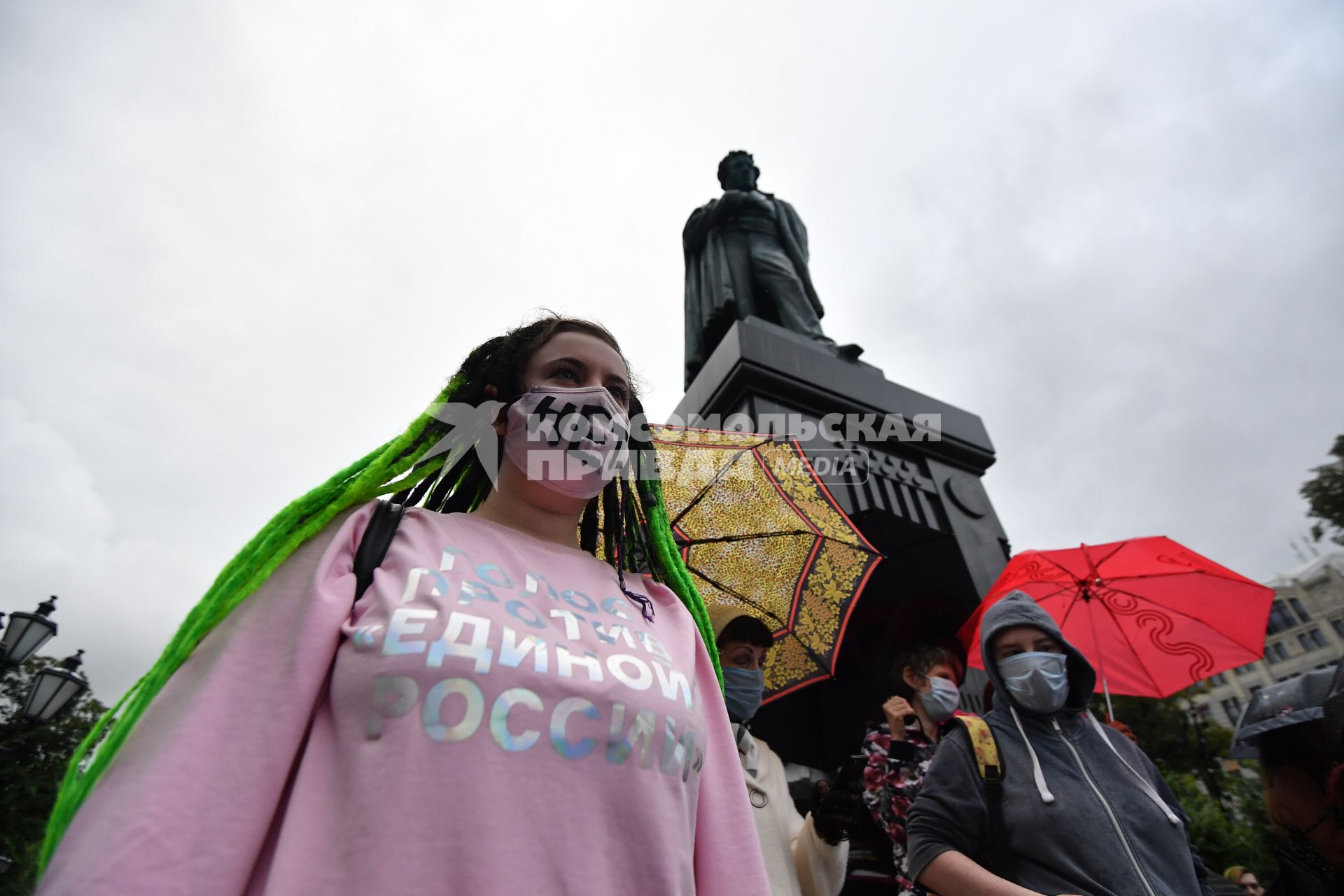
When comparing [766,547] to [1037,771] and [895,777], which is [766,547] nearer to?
[895,777]

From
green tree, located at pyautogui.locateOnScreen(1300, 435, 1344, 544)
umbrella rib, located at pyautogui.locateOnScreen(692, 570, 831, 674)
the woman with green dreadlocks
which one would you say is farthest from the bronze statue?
green tree, located at pyautogui.locateOnScreen(1300, 435, 1344, 544)

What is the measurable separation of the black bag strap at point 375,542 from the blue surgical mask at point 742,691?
1.73 meters

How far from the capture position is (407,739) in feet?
3.00

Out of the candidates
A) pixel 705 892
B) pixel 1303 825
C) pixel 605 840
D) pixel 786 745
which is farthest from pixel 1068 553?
pixel 605 840

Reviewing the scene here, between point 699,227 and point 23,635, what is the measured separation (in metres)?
7.13

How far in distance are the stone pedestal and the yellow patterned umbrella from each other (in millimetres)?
1145

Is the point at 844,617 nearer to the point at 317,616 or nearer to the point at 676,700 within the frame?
the point at 676,700

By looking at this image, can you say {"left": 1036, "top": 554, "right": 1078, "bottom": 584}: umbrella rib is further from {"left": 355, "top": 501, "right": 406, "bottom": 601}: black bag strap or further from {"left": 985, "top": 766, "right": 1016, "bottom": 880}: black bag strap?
{"left": 355, "top": 501, "right": 406, "bottom": 601}: black bag strap

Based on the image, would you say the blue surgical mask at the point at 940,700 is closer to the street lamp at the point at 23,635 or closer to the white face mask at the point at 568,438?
the white face mask at the point at 568,438

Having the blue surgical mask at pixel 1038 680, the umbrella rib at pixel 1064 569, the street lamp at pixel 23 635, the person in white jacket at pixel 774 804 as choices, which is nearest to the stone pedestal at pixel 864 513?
the umbrella rib at pixel 1064 569

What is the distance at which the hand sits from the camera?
2971 millimetres

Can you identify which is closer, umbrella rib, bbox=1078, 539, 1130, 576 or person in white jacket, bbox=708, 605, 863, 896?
person in white jacket, bbox=708, 605, 863, 896

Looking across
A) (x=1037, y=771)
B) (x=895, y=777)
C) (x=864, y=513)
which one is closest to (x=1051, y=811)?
(x=1037, y=771)

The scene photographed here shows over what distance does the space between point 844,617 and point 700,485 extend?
923 mm
